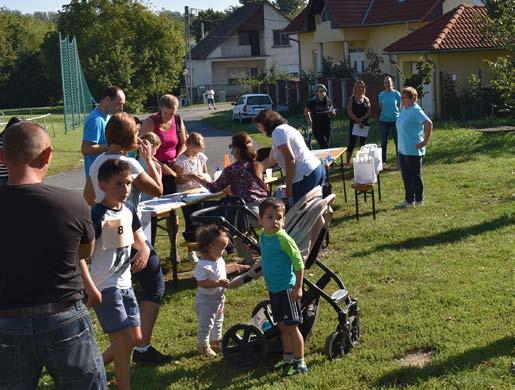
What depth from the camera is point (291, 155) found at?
25.2 ft

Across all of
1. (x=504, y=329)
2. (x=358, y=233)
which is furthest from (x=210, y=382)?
(x=358, y=233)

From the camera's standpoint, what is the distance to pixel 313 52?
155 ft

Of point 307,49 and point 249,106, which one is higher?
point 307,49

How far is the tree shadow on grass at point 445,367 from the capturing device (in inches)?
217

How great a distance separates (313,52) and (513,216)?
3777cm

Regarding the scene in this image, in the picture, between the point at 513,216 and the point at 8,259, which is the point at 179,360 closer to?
the point at 8,259

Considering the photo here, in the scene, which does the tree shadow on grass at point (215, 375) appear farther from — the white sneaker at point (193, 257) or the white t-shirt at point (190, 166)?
the white t-shirt at point (190, 166)

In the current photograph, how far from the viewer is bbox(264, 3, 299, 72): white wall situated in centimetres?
7350

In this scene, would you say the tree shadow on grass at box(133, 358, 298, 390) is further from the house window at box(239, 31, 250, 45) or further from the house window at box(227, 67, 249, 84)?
the house window at box(239, 31, 250, 45)

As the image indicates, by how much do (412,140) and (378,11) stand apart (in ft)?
97.0

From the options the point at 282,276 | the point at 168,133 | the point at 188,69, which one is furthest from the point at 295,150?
the point at 188,69

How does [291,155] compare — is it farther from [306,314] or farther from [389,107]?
[389,107]

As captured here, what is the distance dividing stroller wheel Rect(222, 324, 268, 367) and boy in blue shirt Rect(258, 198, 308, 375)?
10.3 inches

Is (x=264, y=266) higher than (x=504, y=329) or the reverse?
higher
